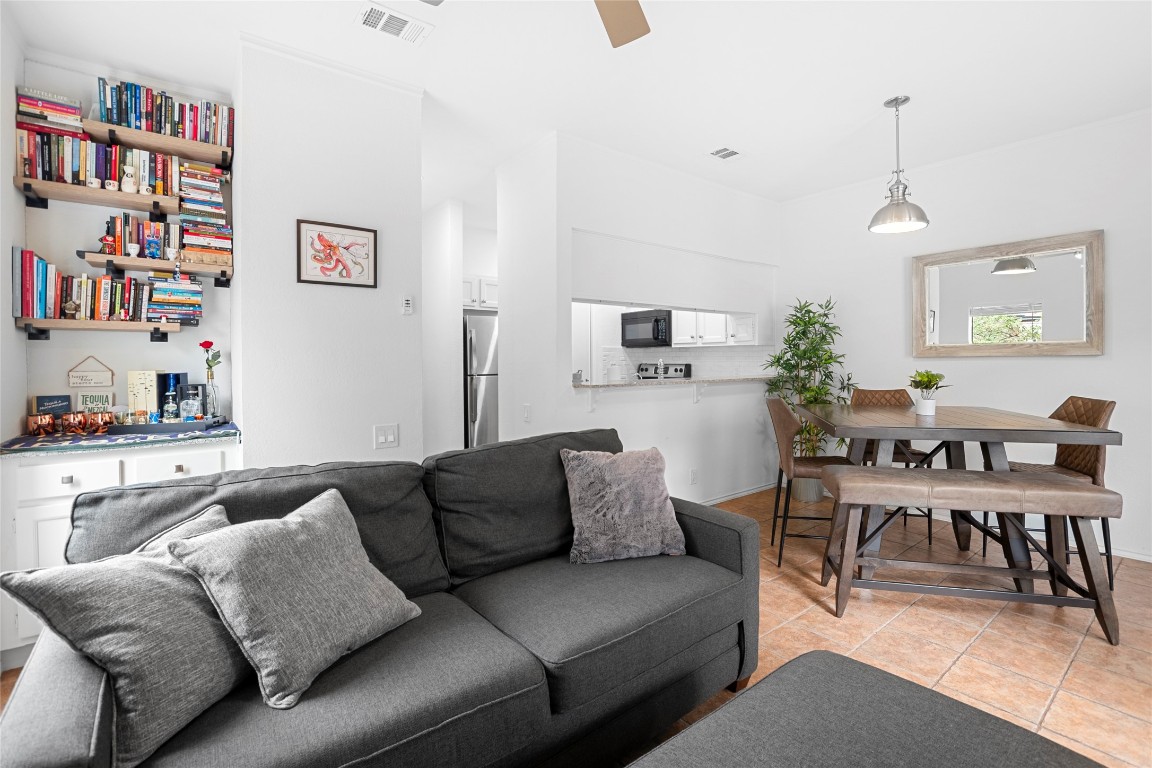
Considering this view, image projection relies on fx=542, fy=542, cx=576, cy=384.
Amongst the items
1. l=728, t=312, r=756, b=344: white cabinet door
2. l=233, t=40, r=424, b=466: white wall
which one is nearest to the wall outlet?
l=233, t=40, r=424, b=466: white wall

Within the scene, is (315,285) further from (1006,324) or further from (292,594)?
(1006,324)

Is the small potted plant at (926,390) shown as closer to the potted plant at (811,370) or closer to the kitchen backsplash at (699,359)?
the potted plant at (811,370)

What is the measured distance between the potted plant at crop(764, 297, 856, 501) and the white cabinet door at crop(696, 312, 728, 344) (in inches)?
22.3

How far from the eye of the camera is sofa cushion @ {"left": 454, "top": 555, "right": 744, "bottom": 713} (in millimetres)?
1447

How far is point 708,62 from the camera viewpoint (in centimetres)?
274

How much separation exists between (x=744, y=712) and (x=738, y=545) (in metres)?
0.83

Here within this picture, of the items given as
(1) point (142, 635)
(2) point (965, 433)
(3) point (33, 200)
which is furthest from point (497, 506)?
(3) point (33, 200)

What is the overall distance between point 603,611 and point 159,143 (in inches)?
120

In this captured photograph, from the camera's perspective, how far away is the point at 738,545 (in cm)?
195

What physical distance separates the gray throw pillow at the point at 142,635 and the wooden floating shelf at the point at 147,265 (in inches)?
82.1

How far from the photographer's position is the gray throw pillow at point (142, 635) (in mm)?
1000

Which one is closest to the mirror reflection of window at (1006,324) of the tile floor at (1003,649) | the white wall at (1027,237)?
the white wall at (1027,237)

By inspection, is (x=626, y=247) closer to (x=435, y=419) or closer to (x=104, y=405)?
(x=435, y=419)

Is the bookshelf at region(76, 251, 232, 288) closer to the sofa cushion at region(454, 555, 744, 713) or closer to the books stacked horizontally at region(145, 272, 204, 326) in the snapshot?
the books stacked horizontally at region(145, 272, 204, 326)
